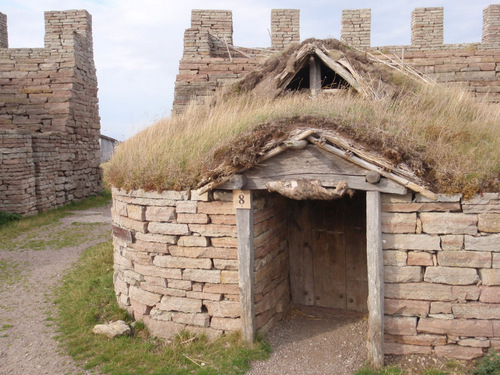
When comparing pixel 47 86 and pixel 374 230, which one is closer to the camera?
pixel 374 230

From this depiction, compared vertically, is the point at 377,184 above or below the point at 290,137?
below

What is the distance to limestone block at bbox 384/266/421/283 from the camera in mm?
4762

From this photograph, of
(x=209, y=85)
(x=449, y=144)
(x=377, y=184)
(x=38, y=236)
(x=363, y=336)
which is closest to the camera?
(x=377, y=184)

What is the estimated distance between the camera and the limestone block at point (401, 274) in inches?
187

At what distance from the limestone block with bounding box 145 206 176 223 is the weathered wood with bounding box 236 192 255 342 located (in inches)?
36.5

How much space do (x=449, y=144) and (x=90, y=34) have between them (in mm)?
14428

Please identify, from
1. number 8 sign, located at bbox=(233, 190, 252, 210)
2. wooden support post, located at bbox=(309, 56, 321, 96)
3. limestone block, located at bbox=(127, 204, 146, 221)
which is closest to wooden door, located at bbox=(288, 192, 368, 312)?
number 8 sign, located at bbox=(233, 190, 252, 210)

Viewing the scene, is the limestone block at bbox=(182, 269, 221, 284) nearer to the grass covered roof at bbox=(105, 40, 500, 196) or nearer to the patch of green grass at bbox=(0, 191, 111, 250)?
the grass covered roof at bbox=(105, 40, 500, 196)

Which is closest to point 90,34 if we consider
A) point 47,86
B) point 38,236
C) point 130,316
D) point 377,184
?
point 47,86

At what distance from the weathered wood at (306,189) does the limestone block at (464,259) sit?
1271mm

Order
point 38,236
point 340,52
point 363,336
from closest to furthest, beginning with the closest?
point 363,336, point 340,52, point 38,236

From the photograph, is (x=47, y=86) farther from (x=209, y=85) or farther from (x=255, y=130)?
(x=255, y=130)

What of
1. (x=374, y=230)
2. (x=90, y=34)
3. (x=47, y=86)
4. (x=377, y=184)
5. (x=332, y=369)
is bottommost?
(x=332, y=369)

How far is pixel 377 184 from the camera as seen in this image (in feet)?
15.4
